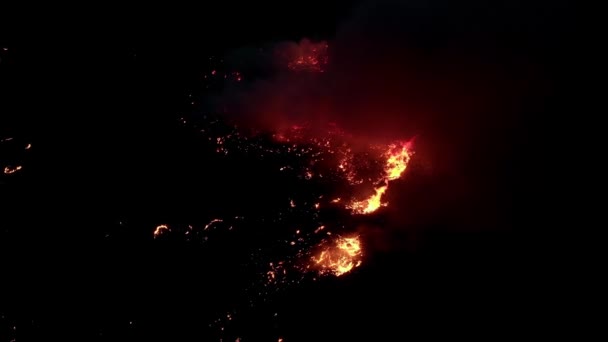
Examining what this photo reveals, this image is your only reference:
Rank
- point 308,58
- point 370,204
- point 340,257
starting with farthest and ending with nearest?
point 308,58 → point 370,204 → point 340,257

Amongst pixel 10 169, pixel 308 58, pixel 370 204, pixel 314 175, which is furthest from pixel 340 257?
pixel 10 169

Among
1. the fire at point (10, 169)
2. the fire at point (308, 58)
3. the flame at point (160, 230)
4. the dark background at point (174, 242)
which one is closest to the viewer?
the dark background at point (174, 242)

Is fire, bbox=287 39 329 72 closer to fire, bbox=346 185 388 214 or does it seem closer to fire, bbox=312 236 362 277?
fire, bbox=346 185 388 214

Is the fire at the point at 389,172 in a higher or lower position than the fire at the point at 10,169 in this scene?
higher

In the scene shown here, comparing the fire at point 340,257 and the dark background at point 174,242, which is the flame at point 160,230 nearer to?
the dark background at point 174,242

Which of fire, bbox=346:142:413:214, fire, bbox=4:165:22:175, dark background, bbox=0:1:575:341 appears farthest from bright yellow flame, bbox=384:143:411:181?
fire, bbox=4:165:22:175

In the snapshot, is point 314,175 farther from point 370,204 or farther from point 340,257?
point 340,257

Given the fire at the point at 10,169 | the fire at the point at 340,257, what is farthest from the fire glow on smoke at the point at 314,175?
the fire at the point at 10,169
